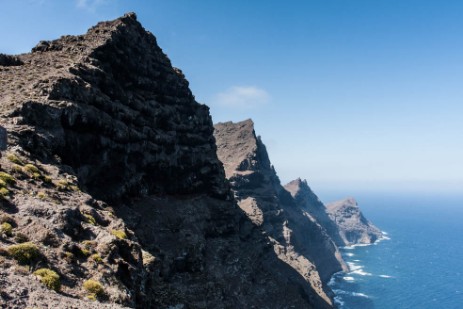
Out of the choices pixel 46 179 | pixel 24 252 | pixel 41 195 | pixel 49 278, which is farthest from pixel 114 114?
pixel 49 278

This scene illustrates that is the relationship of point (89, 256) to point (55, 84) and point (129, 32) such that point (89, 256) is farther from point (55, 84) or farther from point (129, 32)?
point (129, 32)

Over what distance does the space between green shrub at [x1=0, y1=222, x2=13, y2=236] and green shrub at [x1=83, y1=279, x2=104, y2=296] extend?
6.77 metres

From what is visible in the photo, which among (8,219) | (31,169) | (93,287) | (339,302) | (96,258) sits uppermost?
(31,169)

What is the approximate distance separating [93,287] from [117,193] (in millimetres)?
47405

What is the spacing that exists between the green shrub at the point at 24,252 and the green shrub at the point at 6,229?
2.12m

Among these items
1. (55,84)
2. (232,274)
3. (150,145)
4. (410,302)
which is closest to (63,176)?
(55,84)

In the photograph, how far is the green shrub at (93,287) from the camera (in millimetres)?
24528

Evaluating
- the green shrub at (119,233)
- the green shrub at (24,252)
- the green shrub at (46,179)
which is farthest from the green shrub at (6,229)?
the green shrub at (46,179)

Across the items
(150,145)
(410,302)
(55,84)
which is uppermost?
(55,84)

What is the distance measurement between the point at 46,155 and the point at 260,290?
64.6 metres

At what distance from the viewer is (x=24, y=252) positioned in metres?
24.2

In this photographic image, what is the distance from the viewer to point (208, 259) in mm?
84062

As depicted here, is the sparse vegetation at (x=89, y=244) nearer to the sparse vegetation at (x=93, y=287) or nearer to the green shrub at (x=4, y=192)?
the sparse vegetation at (x=93, y=287)

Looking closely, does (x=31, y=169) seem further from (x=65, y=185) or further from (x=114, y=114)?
(x=114, y=114)
